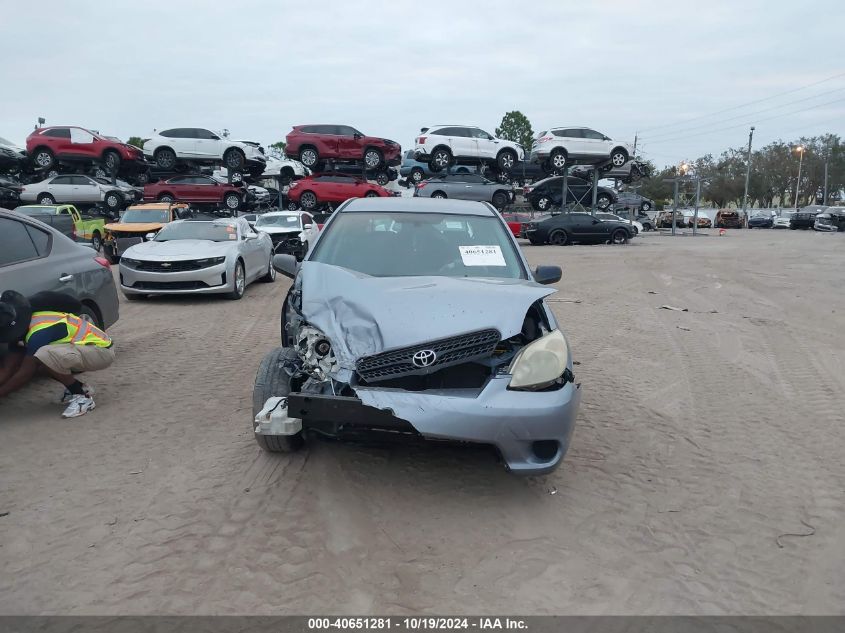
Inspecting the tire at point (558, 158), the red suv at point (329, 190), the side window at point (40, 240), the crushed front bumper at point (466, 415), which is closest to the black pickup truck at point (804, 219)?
the tire at point (558, 158)

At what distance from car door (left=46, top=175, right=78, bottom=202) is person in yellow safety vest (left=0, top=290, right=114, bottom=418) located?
68.3 feet

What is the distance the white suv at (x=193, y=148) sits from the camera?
78.6 feet

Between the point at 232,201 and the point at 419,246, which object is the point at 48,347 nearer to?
the point at 419,246

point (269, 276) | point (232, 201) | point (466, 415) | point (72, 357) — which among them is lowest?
point (269, 276)

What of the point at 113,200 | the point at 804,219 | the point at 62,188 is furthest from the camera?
the point at 804,219

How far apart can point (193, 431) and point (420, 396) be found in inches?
85.6

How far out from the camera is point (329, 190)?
897 inches

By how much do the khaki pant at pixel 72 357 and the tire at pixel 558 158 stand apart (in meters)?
23.3

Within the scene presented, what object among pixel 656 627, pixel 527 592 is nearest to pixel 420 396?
pixel 527 592

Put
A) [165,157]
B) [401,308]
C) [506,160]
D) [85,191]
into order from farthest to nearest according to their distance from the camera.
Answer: [506,160], [165,157], [85,191], [401,308]

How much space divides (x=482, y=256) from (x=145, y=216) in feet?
48.2

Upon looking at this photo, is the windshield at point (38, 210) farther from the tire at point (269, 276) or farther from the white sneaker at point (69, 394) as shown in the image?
the white sneaker at point (69, 394)

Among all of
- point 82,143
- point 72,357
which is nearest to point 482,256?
point 72,357

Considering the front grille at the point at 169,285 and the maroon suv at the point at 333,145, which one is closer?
the front grille at the point at 169,285
